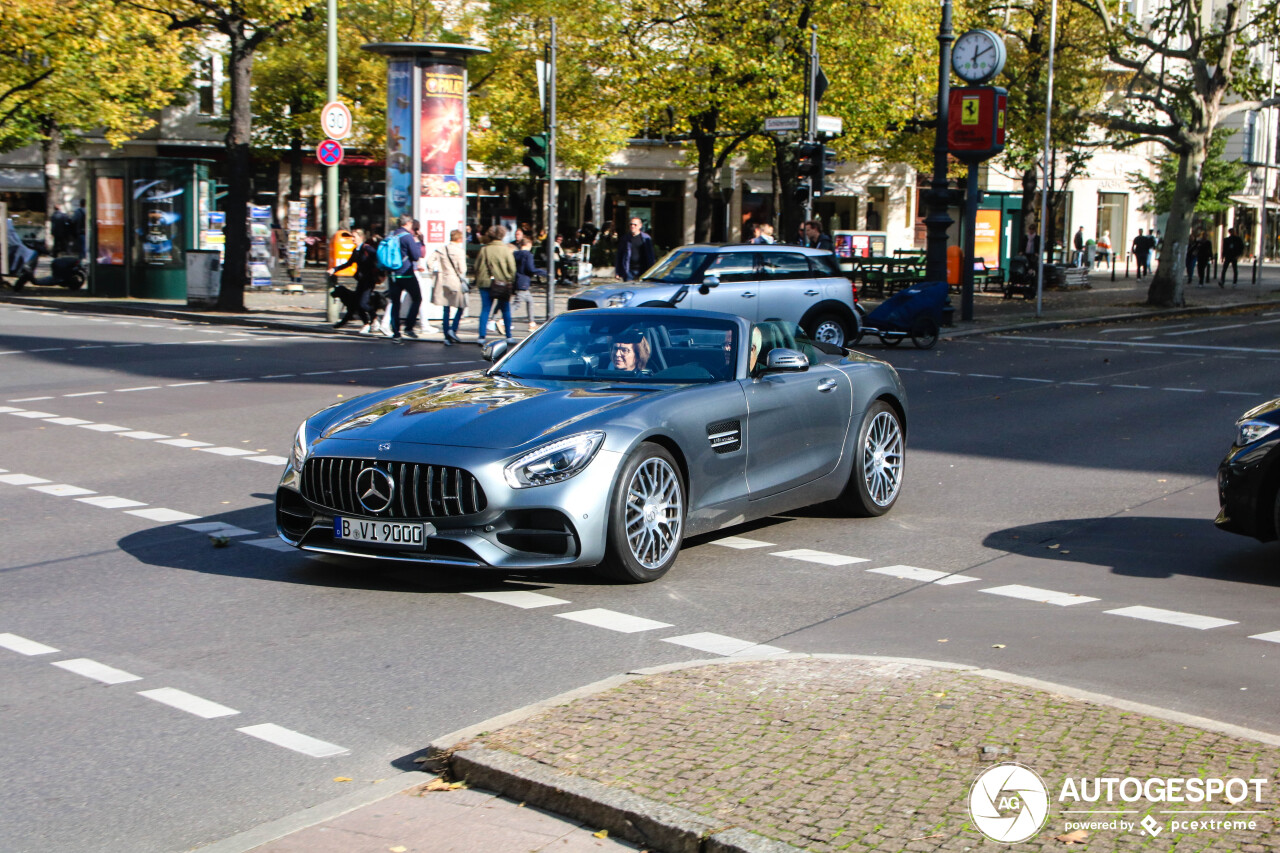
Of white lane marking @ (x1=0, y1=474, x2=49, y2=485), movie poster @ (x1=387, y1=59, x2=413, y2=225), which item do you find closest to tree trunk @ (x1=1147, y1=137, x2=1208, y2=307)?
movie poster @ (x1=387, y1=59, x2=413, y2=225)

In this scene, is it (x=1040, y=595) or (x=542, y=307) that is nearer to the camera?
(x=1040, y=595)

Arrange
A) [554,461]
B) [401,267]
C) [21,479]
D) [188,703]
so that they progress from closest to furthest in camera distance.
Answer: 1. [188,703]
2. [554,461]
3. [21,479]
4. [401,267]

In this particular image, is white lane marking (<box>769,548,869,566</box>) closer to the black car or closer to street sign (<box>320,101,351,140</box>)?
the black car

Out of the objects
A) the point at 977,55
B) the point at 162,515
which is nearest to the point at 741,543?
the point at 162,515

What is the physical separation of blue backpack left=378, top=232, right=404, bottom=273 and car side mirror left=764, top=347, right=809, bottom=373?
1542 cm

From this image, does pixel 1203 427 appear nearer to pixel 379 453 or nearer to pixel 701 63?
pixel 379 453

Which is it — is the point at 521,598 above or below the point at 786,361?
below

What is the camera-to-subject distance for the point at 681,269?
21281 millimetres

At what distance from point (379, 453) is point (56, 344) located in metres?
15.9

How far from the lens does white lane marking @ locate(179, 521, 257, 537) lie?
8680mm

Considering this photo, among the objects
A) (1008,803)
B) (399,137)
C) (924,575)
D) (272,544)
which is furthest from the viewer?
(399,137)

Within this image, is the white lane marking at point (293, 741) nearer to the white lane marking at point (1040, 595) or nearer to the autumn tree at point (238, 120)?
the white lane marking at point (1040, 595)

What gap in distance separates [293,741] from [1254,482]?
531 cm

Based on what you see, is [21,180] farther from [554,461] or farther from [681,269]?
[554,461]
